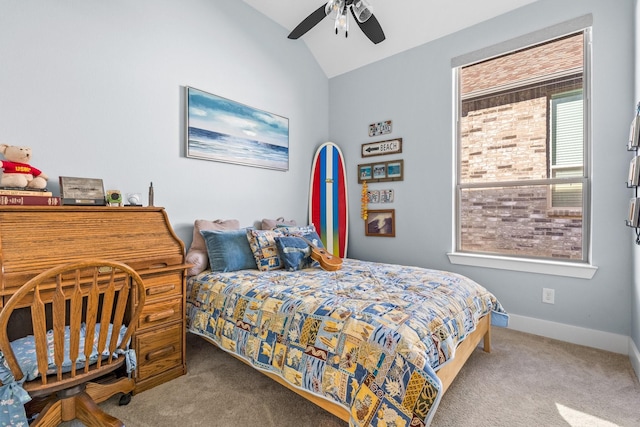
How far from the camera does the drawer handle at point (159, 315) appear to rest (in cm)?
187

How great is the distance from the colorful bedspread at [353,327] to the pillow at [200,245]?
0.08 metres

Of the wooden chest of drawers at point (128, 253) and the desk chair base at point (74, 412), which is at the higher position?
the wooden chest of drawers at point (128, 253)

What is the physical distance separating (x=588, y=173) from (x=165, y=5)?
12.2 ft

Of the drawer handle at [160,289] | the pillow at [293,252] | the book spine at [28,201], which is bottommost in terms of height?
the drawer handle at [160,289]

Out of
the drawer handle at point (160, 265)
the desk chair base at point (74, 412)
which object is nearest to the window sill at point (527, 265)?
the drawer handle at point (160, 265)

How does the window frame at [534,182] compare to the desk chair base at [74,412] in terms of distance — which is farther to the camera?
the window frame at [534,182]

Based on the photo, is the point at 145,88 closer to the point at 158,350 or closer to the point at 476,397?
the point at 158,350

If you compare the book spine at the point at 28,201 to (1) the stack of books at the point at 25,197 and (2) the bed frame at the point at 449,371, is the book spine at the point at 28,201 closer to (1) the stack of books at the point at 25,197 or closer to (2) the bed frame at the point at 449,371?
(1) the stack of books at the point at 25,197

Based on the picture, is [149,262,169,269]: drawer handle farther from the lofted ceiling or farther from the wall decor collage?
the lofted ceiling

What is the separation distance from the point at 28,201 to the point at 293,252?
168cm

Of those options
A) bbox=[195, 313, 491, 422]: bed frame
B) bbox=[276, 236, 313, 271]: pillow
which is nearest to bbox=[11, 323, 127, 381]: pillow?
bbox=[195, 313, 491, 422]: bed frame

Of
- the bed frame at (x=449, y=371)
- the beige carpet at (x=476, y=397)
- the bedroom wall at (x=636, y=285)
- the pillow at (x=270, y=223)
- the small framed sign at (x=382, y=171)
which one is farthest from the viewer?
the small framed sign at (x=382, y=171)

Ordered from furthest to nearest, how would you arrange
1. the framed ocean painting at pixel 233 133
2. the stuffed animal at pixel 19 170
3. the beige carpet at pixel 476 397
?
the framed ocean painting at pixel 233 133
the stuffed animal at pixel 19 170
the beige carpet at pixel 476 397

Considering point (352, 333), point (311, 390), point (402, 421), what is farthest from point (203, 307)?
point (402, 421)
